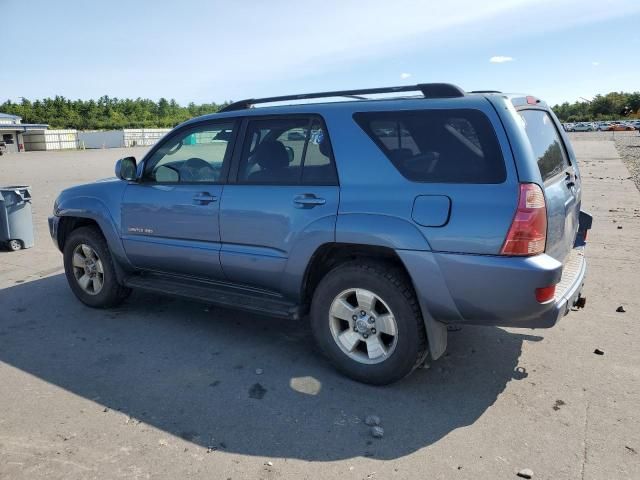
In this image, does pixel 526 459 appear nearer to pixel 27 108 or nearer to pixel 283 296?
pixel 283 296

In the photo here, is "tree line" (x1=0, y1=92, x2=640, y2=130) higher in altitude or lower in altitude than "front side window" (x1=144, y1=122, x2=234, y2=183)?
higher

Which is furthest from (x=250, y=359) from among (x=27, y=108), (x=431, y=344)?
(x=27, y=108)

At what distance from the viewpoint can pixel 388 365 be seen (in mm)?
3508

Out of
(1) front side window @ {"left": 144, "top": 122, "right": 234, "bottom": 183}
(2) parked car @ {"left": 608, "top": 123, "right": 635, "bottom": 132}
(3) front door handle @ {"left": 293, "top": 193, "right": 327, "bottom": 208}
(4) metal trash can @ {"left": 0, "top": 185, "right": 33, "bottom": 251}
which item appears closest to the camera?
(3) front door handle @ {"left": 293, "top": 193, "right": 327, "bottom": 208}

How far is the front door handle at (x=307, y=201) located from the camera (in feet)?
12.0

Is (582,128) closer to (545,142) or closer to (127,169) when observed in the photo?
(545,142)

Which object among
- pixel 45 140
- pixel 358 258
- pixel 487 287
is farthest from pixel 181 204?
pixel 45 140

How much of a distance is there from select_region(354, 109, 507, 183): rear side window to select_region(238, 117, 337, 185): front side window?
15.4 inches

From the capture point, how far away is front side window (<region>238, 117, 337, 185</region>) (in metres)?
3.76

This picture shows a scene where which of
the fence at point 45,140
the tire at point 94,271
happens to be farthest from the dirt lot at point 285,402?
the fence at point 45,140

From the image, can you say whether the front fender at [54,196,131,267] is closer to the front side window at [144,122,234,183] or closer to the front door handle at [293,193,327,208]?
the front side window at [144,122,234,183]

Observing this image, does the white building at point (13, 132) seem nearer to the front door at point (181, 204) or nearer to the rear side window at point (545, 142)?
the front door at point (181, 204)

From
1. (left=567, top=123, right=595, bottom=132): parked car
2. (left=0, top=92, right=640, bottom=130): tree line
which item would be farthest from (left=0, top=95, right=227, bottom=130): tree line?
(left=567, top=123, right=595, bottom=132): parked car

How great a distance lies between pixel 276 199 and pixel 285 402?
1.43 m
